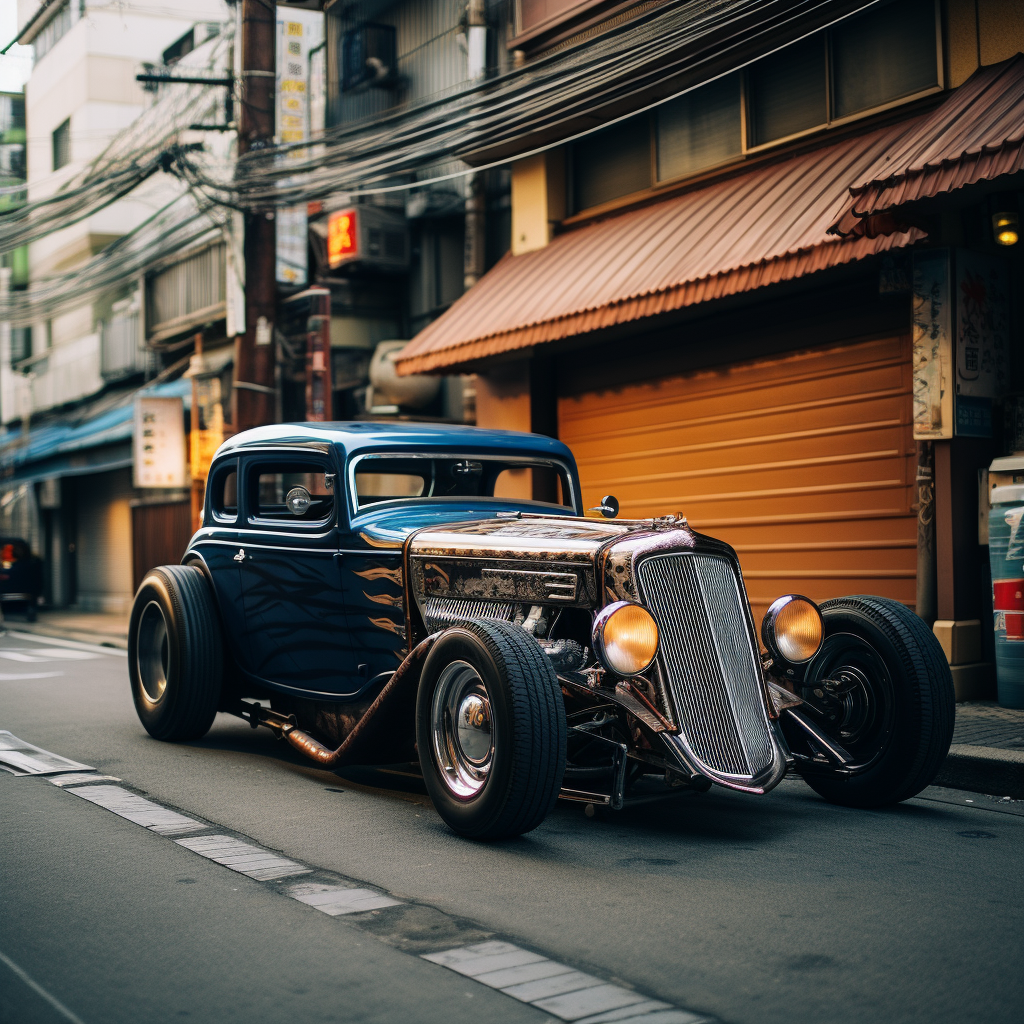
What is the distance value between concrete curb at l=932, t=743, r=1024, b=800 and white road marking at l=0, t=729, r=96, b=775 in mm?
4475

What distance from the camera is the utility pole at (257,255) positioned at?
11492 mm

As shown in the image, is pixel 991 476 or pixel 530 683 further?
pixel 991 476

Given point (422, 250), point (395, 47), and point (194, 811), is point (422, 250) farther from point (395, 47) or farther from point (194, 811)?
point (194, 811)

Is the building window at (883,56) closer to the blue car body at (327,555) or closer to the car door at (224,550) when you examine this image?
the blue car body at (327,555)

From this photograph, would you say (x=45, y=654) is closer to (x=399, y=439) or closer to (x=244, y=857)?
(x=399, y=439)

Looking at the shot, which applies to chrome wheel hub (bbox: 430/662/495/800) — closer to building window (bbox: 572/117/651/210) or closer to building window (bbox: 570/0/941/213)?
building window (bbox: 570/0/941/213)

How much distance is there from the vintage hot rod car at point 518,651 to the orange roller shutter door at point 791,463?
2947mm

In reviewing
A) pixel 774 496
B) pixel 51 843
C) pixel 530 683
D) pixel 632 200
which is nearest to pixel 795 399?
pixel 774 496

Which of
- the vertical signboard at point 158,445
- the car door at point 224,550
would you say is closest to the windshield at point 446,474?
the car door at point 224,550

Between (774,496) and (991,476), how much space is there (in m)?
2.04

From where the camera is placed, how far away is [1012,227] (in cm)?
781

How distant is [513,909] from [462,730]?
3.53 feet

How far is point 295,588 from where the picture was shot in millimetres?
6320

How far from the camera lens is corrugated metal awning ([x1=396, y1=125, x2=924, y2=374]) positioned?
8.38 meters
